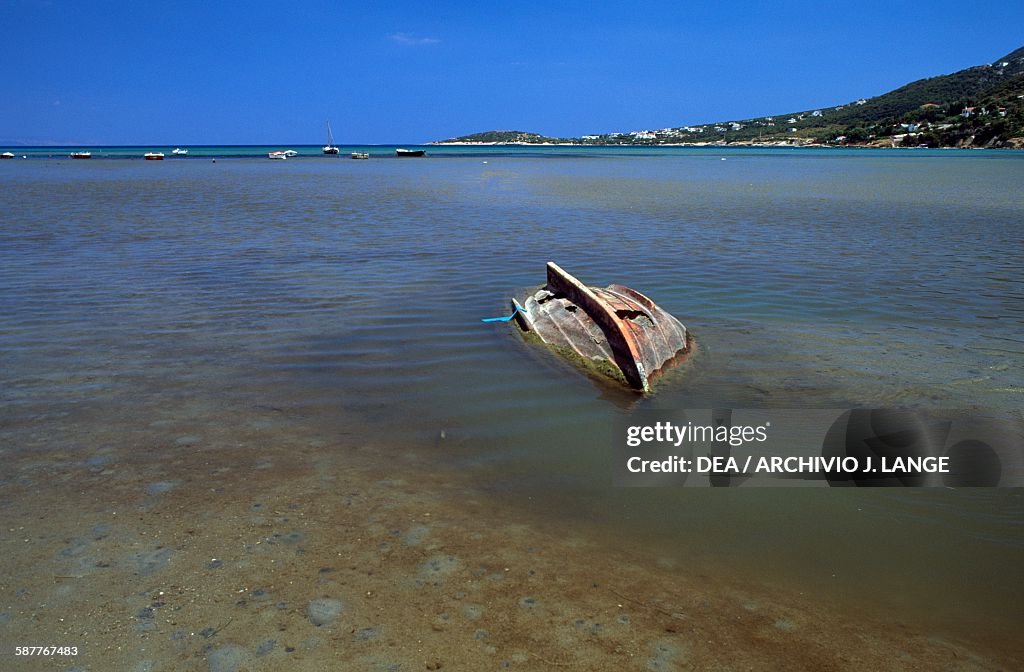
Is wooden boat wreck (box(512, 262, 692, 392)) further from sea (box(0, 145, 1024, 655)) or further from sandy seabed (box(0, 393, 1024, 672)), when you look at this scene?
sandy seabed (box(0, 393, 1024, 672))

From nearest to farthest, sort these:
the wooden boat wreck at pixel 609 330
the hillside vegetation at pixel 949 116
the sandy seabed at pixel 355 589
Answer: the sandy seabed at pixel 355 589 < the wooden boat wreck at pixel 609 330 < the hillside vegetation at pixel 949 116

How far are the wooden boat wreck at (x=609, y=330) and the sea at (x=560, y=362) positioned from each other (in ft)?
0.94

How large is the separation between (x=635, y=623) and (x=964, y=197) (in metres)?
33.4

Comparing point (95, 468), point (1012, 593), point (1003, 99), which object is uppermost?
point (1003, 99)

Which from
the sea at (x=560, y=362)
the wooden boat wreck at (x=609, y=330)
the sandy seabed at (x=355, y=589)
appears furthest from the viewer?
→ the wooden boat wreck at (x=609, y=330)

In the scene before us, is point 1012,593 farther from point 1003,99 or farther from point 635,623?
point 1003,99

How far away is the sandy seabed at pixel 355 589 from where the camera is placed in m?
3.37

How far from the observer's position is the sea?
452cm

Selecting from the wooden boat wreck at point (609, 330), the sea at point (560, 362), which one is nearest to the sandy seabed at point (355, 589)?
the sea at point (560, 362)

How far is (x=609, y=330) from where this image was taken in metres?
7.66

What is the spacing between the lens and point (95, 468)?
5199 mm

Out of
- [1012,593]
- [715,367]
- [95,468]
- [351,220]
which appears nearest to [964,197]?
[351,220]

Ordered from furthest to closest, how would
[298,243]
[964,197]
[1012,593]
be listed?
[964,197] → [298,243] → [1012,593]

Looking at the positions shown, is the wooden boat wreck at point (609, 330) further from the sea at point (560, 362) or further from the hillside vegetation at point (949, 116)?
the hillside vegetation at point (949, 116)
